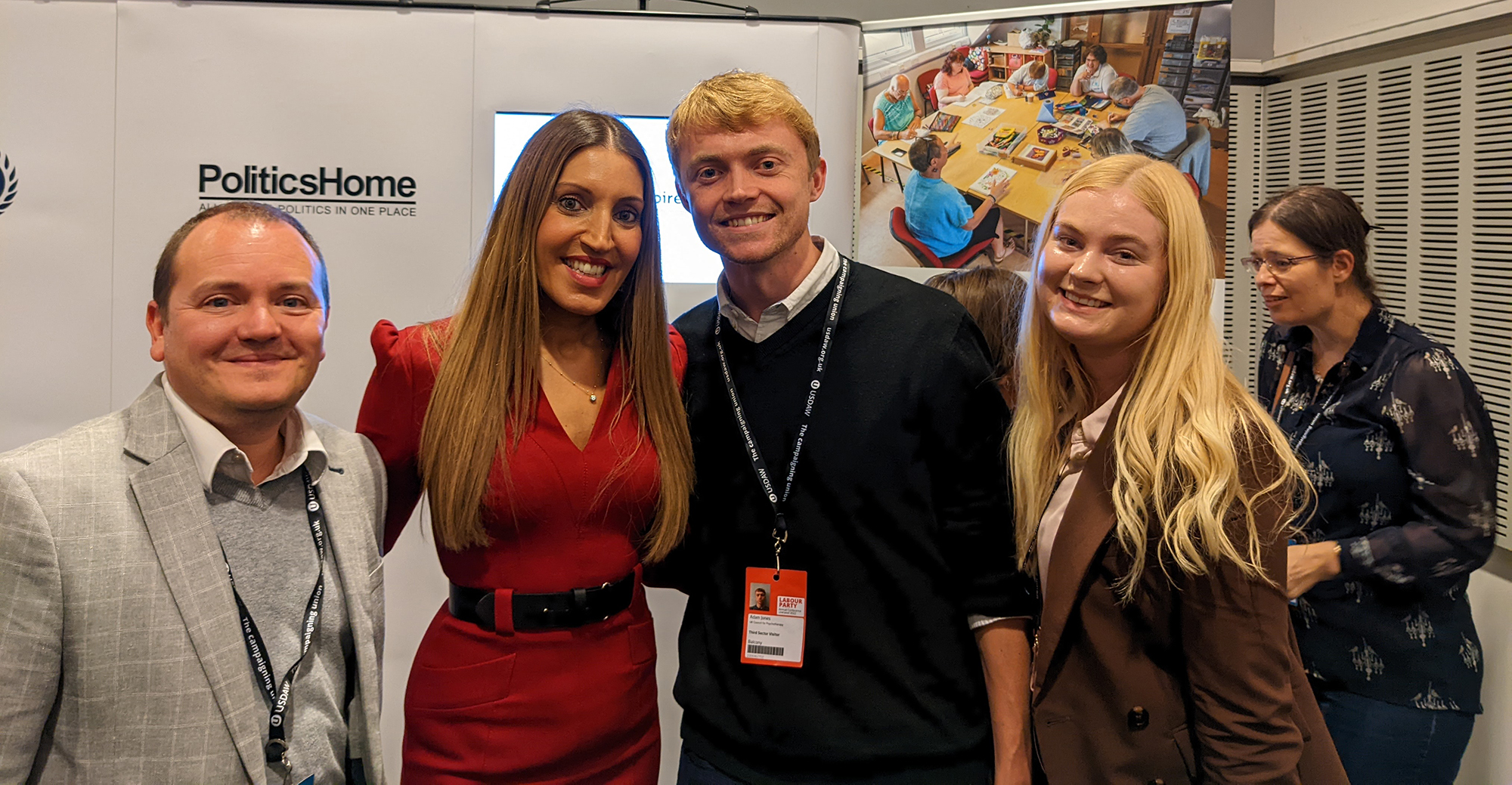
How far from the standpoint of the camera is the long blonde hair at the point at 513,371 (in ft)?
5.84

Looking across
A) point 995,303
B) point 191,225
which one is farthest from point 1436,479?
point 191,225

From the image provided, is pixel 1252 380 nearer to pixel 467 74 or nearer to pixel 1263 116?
pixel 1263 116

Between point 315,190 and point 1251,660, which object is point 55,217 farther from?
point 1251,660

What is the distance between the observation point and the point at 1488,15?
343 cm

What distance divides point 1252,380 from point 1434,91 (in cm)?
162

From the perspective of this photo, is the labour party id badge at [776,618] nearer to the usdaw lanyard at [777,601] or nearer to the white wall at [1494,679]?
the usdaw lanyard at [777,601]

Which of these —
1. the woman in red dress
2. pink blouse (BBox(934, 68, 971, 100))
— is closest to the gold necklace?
the woman in red dress

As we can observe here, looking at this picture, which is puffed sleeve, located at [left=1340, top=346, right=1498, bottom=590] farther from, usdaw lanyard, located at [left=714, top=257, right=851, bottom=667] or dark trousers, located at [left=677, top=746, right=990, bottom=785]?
usdaw lanyard, located at [left=714, top=257, right=851, bottom=667]

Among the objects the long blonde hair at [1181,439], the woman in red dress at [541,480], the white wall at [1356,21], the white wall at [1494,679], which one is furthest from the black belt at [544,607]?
the white wall at [1356,21]

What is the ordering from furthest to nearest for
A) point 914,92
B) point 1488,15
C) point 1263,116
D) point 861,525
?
point 1263,116
point 914,92
point 1488,15
point 861,525

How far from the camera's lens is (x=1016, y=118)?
3873 mm

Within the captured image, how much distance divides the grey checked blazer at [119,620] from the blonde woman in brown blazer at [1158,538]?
4.42 ft

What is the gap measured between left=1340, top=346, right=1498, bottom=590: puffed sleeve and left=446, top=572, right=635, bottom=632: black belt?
1996 millimetres

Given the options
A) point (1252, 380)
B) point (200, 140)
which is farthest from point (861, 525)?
point (1252, 380)
